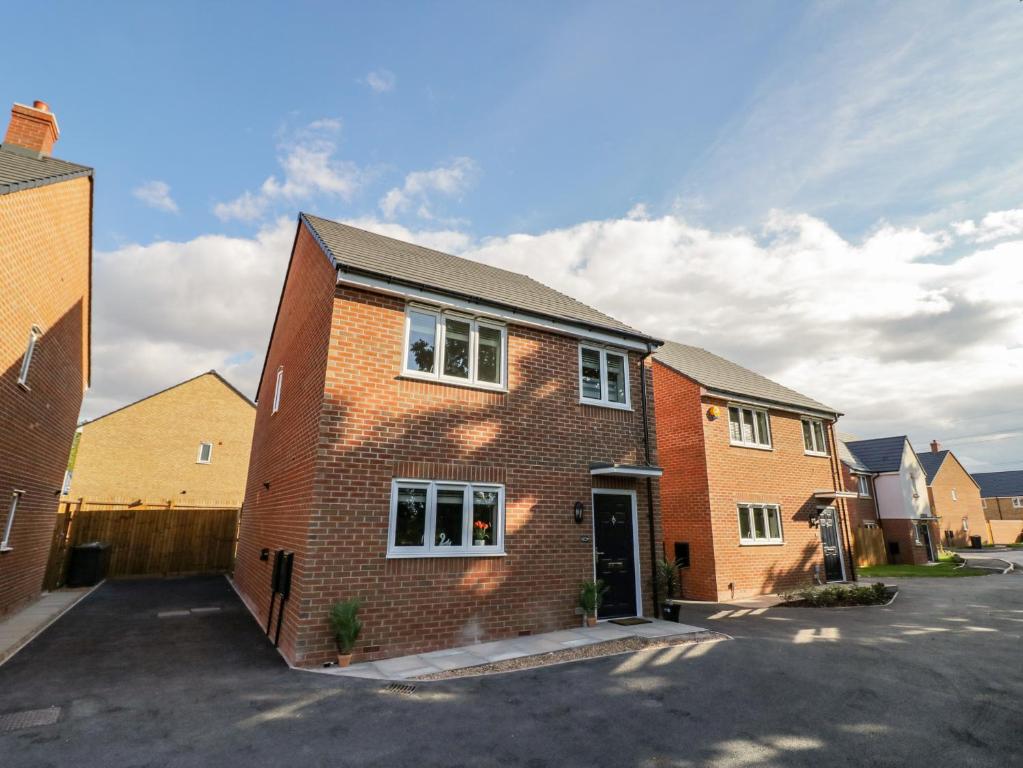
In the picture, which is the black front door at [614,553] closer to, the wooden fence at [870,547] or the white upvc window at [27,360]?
the white upvc window at [27,360]

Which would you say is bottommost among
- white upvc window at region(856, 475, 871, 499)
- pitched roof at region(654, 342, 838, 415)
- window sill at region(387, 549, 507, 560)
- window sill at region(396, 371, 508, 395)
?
window sill at region(387, 549, 507, 560)

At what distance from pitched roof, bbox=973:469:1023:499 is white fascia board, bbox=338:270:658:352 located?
64.5m

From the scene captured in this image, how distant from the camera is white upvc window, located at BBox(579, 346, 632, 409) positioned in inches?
429

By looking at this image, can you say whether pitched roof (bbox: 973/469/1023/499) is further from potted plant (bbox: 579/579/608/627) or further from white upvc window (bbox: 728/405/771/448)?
potted plant (bbox: 579/579/608/627)

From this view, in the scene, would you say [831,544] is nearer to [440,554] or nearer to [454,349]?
[440,554]

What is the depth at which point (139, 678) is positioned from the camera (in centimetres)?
671

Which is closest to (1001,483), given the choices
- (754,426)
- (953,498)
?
(953,498)

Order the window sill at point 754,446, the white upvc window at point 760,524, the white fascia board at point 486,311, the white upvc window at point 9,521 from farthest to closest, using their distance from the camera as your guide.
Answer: the window sill at point 754,446
the white upvc window at point 760,524
the white upvc window at point 9,521
the white fascia board at point 486,311

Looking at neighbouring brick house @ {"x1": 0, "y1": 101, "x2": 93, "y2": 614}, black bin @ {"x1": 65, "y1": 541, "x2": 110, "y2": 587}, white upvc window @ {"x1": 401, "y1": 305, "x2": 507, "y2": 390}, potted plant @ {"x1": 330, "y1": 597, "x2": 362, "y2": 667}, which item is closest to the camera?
potted plant @ {"x1": 330, "y1": 597, "x2": 362, "y2": 667}

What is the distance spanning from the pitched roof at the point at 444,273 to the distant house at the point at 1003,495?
61254 millimetres

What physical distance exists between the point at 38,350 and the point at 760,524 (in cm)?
1910

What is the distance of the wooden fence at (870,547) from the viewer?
26.6 meters

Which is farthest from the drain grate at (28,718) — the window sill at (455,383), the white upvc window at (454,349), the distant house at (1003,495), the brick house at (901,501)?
the distant house at (1003,495)

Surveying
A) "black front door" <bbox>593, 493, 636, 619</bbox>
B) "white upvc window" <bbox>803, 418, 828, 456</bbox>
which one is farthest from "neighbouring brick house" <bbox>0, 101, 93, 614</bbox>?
"white upvc window" <bbox>803, 418, 828, 456</bbox>
